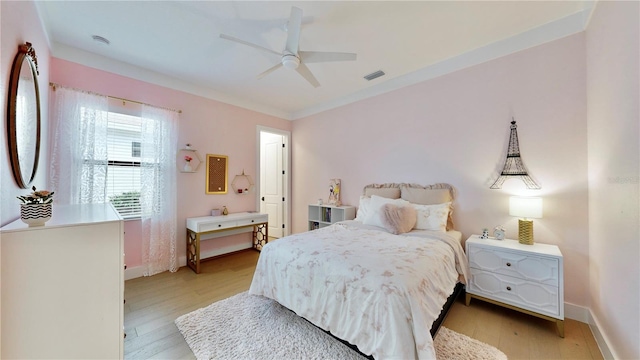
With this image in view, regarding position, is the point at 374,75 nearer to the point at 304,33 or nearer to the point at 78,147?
the point at 304,33

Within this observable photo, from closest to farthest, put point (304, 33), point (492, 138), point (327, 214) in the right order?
point (304, 33)
point (492, 138)
point (327, 214)

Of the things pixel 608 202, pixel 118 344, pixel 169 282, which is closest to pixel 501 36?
pixel 608 202

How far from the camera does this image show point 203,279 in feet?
9.73

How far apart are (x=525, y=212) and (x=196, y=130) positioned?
4.36 m

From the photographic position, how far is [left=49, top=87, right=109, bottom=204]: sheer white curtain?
2.51 meters

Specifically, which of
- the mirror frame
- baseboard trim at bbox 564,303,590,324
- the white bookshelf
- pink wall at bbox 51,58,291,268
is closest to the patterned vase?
pink wall at bbox 51,58,291,268

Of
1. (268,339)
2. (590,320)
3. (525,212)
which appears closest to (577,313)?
(590,320)

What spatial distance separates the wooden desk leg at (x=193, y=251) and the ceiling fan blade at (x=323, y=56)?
2.74 meters

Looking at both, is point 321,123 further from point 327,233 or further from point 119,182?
point 119,182

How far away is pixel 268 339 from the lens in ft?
5.93

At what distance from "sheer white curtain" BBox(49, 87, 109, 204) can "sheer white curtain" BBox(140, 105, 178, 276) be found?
412 millimetres

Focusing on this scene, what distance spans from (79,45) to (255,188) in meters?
2.88

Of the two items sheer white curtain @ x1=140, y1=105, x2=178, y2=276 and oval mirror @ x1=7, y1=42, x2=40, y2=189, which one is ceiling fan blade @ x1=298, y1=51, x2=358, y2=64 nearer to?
oval mirror @ x1=7, y1=42, x2=40, y2=189

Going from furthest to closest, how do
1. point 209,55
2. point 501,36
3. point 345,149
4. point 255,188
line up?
1. point 255,188
2. point 345,149
3. point 209,55
4. point 501,36
